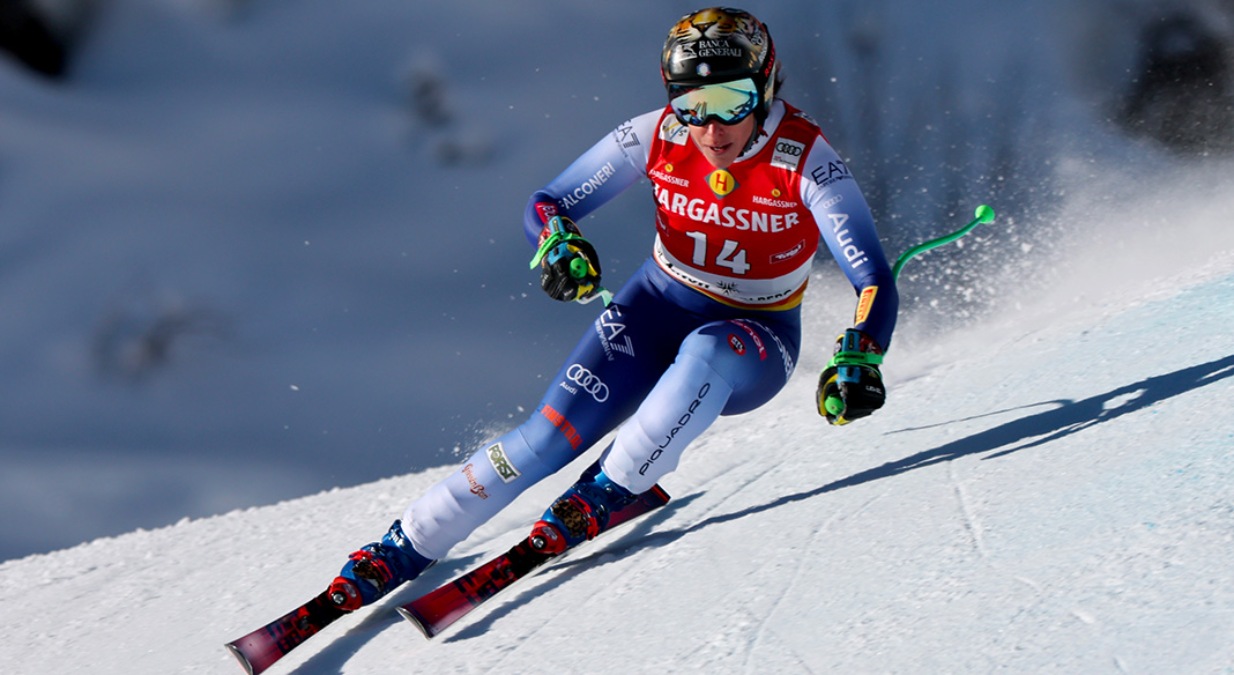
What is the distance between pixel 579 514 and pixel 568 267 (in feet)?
2.30

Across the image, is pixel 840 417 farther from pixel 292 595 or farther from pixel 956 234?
pixel 292 595

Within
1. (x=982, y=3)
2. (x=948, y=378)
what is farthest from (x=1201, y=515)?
(x=982, y=3)

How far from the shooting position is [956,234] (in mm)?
3805

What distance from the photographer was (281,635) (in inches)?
129

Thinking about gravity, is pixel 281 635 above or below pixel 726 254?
below

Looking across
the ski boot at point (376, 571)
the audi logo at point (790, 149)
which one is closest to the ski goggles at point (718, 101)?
Result: the audi logo at point (790, 149)

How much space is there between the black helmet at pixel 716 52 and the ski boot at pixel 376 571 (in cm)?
149

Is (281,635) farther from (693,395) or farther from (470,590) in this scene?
(693,395)

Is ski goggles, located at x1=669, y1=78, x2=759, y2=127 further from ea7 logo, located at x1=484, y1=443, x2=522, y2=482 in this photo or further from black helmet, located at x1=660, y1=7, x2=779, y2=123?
ea7 logo, located at x1=484, y1=443, x2=522, y2=482

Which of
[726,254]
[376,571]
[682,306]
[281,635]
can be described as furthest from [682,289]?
[281,635]

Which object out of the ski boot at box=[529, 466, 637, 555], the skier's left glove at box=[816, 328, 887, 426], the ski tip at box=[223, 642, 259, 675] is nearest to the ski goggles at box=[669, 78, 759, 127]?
the skier's left glove at box=[816, 328, 887, 426]

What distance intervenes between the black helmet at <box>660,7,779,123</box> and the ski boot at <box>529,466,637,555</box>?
1128mm

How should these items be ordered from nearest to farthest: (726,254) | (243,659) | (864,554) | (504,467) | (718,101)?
(864,554) → (243,659) → (718,101) → (504,467) → (726,254)

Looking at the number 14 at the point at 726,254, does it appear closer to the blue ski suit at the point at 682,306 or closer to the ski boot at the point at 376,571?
the blue ski suit at the point at 682,306
